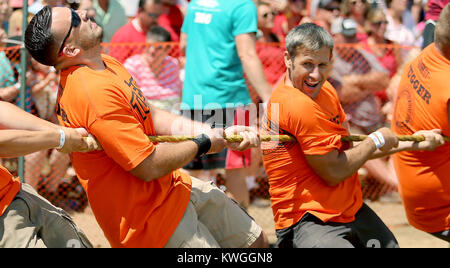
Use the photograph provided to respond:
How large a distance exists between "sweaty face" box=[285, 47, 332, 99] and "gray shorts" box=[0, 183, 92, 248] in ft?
4.81

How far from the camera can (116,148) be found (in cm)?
321

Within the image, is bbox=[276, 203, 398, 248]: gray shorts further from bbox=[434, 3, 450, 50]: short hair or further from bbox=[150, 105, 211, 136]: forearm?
bbox=[434, 3, 450, 50]: short hair

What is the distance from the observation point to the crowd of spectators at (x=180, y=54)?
6.39m

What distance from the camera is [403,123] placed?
4.62 meters


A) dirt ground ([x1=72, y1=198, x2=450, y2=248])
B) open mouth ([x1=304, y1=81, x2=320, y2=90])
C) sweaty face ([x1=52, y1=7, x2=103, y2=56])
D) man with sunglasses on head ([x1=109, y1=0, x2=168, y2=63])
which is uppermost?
sweaty face ([x1=52, y1=7, x2=103, y2=56])

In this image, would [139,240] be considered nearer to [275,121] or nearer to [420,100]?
[275,121]

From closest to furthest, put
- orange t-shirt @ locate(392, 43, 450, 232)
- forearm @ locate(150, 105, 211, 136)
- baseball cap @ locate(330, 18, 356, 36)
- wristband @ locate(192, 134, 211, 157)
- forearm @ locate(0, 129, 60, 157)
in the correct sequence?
forearm @ locate(0, 129, 60, 157) → wristband @ locate(192, 134, 211, 157) → forearm @ locate(150, 105, 211, 136) → orange t-shirt @ locate(392, 43, 450, 232) → baseball cap @ locate(330, 18, 356, 36)

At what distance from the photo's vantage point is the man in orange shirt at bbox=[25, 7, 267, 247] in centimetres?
323

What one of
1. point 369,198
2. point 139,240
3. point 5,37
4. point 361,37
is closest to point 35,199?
point 139,240

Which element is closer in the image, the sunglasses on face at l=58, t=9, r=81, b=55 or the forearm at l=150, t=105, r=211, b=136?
the sunglasses on face at l=58, t=9, r=81, b=55

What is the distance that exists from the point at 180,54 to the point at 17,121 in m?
3.73

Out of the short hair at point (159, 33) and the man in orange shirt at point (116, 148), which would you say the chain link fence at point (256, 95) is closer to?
the short hair at point (159, 33)

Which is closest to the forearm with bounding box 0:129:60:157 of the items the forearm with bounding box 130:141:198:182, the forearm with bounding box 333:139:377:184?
the forearm with bounding box 130:141:198:182

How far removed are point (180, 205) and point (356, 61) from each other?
4596 millimetres
